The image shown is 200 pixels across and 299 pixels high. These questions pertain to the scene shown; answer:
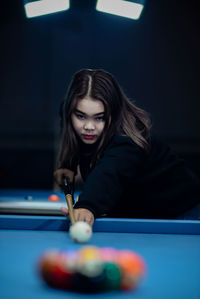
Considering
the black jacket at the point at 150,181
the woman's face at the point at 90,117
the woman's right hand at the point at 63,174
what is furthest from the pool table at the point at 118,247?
the woman's right hand at the point at 63,174

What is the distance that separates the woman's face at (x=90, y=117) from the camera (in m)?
1.72

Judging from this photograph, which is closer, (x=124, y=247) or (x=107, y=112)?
(x=124, y=247)

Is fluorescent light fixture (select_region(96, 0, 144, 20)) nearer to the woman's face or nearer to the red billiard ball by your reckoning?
the woman's face

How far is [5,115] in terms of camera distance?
4.45m

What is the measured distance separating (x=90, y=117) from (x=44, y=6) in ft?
3.50

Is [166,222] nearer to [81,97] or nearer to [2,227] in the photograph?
[2,227]

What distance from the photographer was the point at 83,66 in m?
4.32

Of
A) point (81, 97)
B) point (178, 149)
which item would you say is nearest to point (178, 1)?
point (178, 149)

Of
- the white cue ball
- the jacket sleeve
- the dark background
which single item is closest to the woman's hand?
the jacket sleeve

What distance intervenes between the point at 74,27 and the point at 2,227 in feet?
11.8

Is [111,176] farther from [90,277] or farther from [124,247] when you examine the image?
Answer: [90,277]

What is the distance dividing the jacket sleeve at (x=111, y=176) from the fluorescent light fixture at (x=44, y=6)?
3.92ft

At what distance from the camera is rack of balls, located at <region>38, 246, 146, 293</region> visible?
633mm

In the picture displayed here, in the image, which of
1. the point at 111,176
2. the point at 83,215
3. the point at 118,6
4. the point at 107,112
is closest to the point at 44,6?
the point at 118,6
